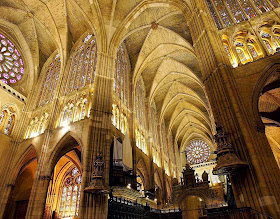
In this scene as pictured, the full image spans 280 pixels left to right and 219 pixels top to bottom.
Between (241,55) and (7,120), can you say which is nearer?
(241,55)

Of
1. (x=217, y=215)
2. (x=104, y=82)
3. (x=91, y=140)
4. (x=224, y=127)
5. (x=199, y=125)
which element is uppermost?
(x=199, y=125)

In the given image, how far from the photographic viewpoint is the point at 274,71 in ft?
25.8

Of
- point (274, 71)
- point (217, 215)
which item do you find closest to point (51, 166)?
point (217, 215)

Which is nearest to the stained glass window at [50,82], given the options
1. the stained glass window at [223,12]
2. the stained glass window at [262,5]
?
the stained glass window at [223,12]

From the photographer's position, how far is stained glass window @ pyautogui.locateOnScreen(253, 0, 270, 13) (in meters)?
9.69

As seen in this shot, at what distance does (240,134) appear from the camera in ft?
22.5

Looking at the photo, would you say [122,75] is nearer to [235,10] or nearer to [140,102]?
[140,102]

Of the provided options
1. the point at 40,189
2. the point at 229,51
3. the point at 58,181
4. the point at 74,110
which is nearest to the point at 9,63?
the point at 74,110

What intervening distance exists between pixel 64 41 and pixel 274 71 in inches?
616

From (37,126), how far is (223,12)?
47.7 feet

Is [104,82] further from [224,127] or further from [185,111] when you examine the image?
[185,111]

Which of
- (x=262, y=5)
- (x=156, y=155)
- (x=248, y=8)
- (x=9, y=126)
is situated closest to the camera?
(x=262, y=5)

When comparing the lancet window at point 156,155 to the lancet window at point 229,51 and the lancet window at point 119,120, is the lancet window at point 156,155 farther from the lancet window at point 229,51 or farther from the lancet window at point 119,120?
the lancet window at point 229,51

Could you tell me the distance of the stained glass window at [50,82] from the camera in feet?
51.8
